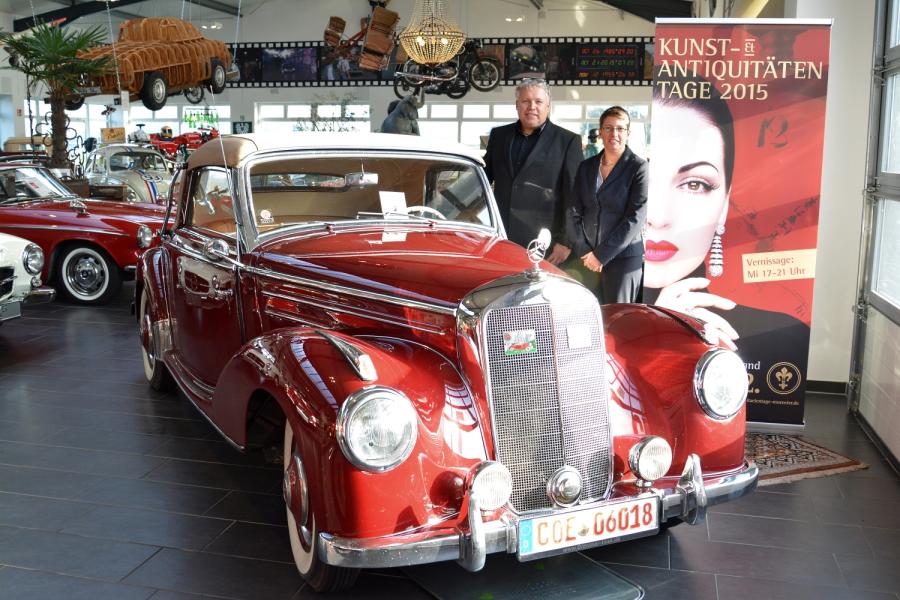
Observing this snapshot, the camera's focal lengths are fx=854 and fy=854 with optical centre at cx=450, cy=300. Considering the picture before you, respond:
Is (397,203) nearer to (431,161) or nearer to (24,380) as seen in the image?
(431,161)

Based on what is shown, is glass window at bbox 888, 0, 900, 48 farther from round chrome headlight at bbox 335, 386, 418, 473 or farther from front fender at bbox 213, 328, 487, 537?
round chrome headlight at bbox 335, 386, 418, 473

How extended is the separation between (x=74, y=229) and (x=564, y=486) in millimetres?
6538

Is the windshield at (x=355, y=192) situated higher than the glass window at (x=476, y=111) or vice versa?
the glass window at (x=476, y=111)

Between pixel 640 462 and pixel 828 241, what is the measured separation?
304cm

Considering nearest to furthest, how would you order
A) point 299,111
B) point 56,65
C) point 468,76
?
point 56,65, point 468,76, point 299,111

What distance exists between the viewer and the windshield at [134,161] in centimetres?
1330

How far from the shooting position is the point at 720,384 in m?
2.98

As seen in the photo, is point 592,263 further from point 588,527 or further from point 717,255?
point 588,527

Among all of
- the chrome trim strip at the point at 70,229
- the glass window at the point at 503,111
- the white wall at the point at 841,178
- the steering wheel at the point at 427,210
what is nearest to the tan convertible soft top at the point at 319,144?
the steering wheel at the point at 427,210

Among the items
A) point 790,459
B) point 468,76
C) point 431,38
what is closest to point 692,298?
point 790,459

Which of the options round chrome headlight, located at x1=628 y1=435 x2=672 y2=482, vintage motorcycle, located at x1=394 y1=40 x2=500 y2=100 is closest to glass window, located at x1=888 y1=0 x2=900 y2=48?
round chrome headlight, located at x1=628 y1=435 x2=672 y2=482

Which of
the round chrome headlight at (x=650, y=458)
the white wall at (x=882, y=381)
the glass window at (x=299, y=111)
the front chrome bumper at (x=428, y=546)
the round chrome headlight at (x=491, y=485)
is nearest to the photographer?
the front chrome bumper at (x=428, y=546)

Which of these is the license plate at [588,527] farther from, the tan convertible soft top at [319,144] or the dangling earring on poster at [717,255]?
the dangling earring on poster at [717,255]

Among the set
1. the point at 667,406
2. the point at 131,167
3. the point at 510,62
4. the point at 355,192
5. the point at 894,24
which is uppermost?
the point at 510,62
